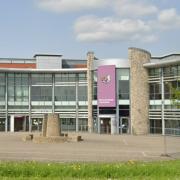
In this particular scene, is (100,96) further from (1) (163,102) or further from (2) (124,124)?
(1) (163,102)

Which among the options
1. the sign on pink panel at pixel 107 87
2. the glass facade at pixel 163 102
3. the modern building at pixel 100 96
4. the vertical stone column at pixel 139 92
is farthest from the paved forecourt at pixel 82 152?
the sign on pink panel at pixel 107 87

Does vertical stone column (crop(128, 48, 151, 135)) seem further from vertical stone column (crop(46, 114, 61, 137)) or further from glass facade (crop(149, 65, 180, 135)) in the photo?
vertical stone column (crop(46, 114, 61, 137))

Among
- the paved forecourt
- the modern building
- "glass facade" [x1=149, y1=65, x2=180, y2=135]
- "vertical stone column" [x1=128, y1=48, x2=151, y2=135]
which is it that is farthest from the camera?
"vertical stone column" [x1=128, y1=48, x2=151, y2=135]

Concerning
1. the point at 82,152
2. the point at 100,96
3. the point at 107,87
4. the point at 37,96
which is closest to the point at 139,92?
the point at 107,87

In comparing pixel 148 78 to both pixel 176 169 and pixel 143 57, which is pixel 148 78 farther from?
pixel 176 169

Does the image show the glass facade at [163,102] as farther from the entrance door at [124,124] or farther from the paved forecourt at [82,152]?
the paved forecourt at [82,152]

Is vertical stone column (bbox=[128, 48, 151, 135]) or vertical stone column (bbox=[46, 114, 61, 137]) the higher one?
vertical stone column (bbox=[128, 48, 151, 135])

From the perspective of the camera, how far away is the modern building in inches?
2534

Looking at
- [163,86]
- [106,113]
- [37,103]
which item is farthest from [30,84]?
[163,86]

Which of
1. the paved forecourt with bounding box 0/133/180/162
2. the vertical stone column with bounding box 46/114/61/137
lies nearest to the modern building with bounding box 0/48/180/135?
the vertical stone column with bounding box 46/114/61/137

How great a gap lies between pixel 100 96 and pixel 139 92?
5.34 m

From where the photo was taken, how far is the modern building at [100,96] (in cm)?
6438

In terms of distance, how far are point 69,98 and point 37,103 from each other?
481cm

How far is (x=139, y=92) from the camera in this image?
65.9 m
